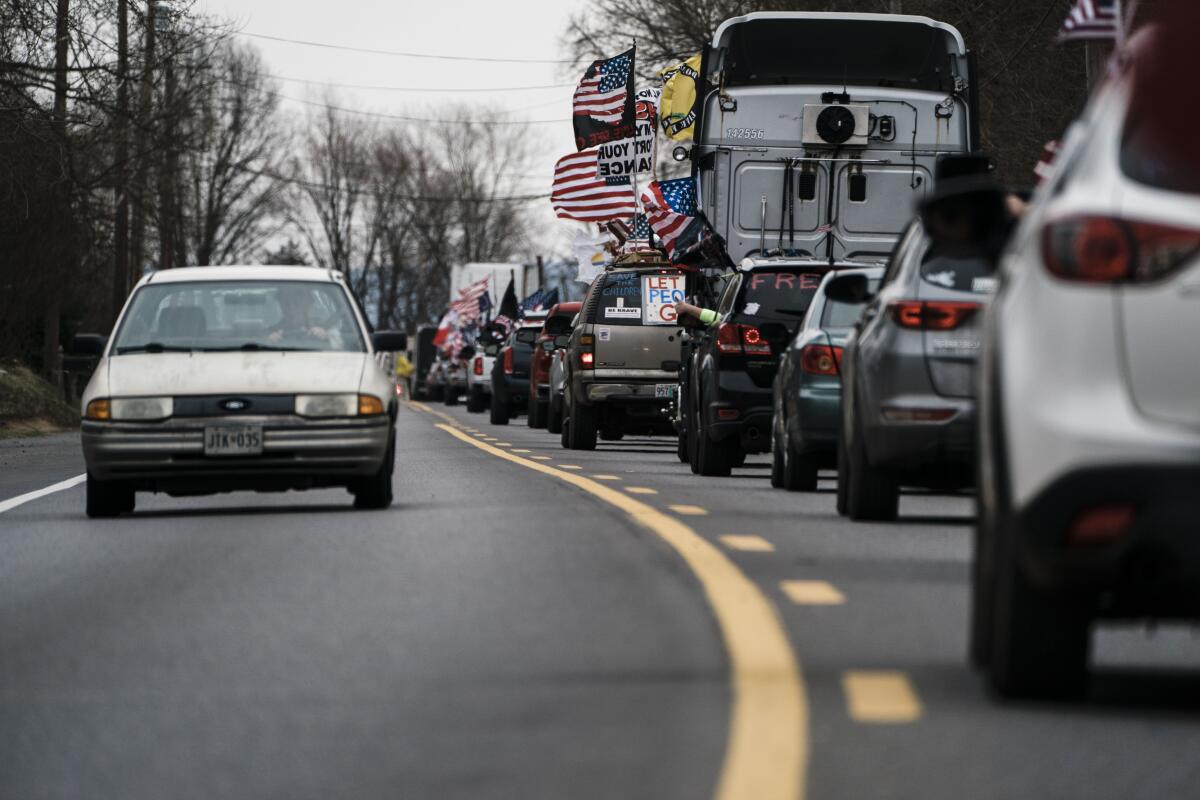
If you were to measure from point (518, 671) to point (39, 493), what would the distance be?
11.6m

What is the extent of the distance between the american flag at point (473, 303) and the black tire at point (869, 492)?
4883cm

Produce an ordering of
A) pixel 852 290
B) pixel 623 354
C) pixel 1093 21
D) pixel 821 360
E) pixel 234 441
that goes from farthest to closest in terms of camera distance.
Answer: pixel 623 354, pixel 821 360, pixel 1093 21, pixel 234 441, pixel 852 290

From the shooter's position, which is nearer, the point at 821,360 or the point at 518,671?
the point at 518,671

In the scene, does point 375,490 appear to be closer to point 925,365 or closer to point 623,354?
point 925,365

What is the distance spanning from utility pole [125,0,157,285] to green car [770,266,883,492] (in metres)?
19.6

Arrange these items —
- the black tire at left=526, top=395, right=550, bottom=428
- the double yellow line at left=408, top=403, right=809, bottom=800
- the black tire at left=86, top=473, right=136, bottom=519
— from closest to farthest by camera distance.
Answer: the double yellow line at left=408, top=403, right=809, bottom=800
the black tire at left=86, top=473, right=136, bottom=519
the black tire at left=526, top=395, right=550, bottom=428

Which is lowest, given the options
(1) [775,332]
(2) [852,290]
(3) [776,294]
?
(1) [775,332]

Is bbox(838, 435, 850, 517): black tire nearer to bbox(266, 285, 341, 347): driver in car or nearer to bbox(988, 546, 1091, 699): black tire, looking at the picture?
bbox(266, 285, 341, 347): driver in car

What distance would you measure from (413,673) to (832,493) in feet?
30.3

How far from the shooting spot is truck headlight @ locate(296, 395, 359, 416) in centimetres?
1420

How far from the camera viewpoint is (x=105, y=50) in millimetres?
33375

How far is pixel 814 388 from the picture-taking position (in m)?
15.4

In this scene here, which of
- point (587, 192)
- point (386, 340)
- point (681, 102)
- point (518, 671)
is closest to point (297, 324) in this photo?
point (386, 340)

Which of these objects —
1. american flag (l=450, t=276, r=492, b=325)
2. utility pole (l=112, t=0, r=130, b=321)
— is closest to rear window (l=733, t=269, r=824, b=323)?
utility pole (l=112, t=0, r=130, b=321)
